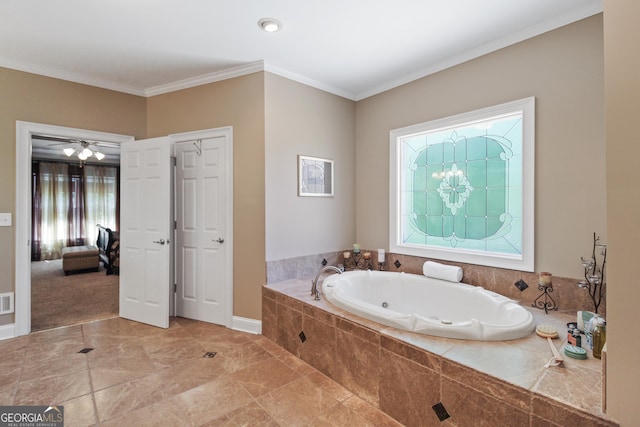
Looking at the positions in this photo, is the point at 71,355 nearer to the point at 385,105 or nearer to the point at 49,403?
the point at 49,403

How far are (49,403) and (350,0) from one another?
322cm

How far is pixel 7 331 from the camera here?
112 inches

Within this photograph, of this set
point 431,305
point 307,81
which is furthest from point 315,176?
point 431,305

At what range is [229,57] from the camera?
2824 millimetres

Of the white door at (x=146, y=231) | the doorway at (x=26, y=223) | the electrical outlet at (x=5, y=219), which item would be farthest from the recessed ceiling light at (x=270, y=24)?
the electrical outlet at (x=5, y=219)

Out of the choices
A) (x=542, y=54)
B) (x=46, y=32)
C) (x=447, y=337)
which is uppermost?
(x=46, y=32)

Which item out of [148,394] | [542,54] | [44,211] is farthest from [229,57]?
[44,211]

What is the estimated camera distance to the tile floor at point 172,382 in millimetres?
1805

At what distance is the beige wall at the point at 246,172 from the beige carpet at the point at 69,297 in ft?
5.67

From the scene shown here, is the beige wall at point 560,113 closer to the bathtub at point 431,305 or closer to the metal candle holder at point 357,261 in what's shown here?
the bathtub at point 431,305

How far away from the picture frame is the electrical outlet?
2702mm

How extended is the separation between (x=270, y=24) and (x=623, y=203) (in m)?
2.34

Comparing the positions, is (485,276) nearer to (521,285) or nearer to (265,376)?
(521,285)

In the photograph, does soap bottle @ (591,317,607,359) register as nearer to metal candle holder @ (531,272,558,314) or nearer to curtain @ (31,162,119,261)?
metal candle holder @ (531,272,558,314)
